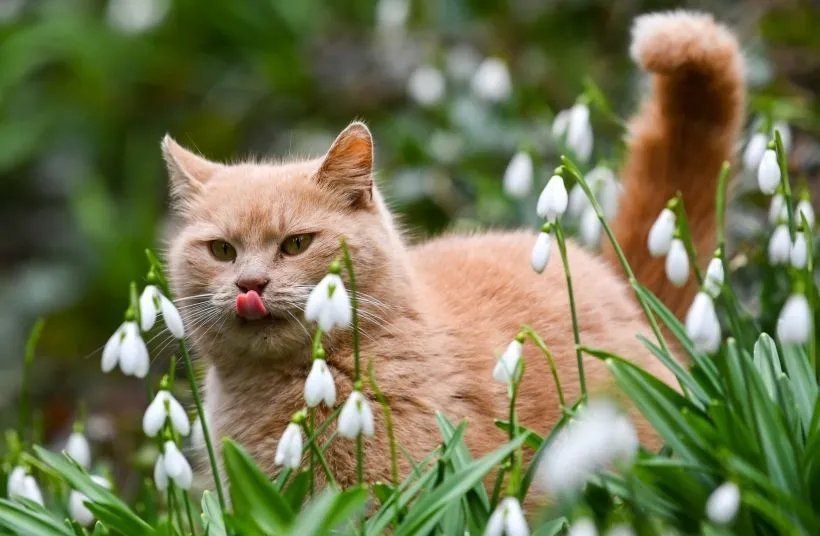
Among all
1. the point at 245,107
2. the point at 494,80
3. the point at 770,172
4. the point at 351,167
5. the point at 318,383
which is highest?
the point at 770,172

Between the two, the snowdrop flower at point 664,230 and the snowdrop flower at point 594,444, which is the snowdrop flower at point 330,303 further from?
the snowdrop flower at point 664,230

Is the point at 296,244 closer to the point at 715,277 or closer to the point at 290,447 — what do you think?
the point at 290,447

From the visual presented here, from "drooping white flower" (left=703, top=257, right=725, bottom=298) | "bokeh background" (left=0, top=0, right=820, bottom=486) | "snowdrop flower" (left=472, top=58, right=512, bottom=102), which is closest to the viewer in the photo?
"drooping white flower" (left=703, top=257, right=725, bottom=298)

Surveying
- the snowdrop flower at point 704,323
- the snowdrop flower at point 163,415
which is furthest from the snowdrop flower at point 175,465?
the snowdrop flower at point 704,323

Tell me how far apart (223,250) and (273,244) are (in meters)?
0.15

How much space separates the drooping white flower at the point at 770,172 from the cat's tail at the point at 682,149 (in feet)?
2.37

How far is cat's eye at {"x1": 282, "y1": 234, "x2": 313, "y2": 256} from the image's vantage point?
9.25 ft

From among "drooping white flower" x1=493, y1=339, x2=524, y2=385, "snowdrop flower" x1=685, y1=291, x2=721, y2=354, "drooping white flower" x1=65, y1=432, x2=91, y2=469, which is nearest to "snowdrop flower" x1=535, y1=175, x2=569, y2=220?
"drooping white flower" x1=493, y1=339, x2=524, y2=385

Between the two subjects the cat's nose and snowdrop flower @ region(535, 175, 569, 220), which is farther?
the cat's nose

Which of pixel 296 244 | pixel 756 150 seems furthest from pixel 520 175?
pixel 296 244

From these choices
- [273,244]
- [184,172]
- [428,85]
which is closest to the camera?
[273,244]

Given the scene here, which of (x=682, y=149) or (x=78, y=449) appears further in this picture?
(x=682, y=149)

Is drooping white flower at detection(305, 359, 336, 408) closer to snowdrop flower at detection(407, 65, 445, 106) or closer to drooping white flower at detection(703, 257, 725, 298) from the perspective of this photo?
drooping white flower at detection(703, 257, 725, 298)

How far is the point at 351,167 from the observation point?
2.91 meters
